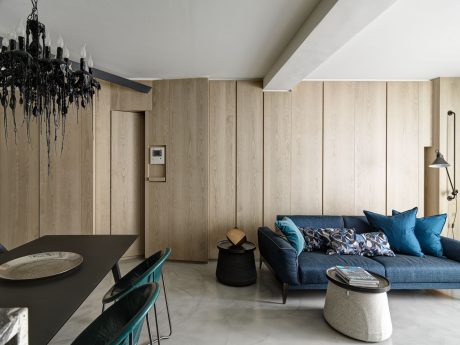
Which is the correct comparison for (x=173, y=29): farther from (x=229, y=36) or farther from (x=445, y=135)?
(x=445, y=135)

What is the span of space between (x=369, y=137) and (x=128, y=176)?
3.67 m

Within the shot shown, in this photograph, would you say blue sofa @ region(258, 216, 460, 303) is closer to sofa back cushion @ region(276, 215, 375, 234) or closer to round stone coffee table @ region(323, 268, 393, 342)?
round stone coffee table @ region(323, 268, 393, 342)

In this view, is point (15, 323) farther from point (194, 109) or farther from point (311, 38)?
point (194, 109)

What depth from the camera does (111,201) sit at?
3609 mm

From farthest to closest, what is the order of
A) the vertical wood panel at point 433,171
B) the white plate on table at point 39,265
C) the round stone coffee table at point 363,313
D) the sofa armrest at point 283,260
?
1. the vertical wood panel at point 433,171
2. the sofa armrest at point 283,260
3. the round stone coffee table at point 363,313
4. the white plate on table at point 39,265

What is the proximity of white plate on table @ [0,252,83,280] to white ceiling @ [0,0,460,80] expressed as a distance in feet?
6.46

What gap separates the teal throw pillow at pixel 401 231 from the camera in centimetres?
268

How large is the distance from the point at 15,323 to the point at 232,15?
7.78 ft

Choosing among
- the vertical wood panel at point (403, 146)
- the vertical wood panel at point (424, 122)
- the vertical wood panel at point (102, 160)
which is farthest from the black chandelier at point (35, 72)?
the vertical wood panel at point (424, 122)

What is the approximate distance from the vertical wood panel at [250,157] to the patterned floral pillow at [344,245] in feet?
3.67

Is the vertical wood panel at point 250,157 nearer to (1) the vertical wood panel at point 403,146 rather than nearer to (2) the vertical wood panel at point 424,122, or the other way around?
(1) the vertical wood panel at point 403,146

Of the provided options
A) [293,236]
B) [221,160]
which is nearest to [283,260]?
[293,236]

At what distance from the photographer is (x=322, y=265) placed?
7.82ft

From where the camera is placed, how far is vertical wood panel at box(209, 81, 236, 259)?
3582mm
